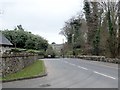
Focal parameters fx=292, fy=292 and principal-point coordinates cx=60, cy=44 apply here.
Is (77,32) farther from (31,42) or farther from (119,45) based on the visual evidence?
(119,45)

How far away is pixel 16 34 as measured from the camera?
8300cm

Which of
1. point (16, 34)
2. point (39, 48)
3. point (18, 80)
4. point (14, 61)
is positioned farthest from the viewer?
point (39, 48)

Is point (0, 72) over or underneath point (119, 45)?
underneath

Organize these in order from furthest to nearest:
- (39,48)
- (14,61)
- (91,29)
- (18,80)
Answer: (39,48)
(91,29)
(14,61)
(18,80)

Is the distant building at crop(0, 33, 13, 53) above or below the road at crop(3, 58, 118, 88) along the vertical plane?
above

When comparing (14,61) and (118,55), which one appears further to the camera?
(118,55)

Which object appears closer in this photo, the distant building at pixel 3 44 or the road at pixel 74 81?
the road at pixel 74 81

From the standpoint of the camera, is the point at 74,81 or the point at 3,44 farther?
the point at 3,44

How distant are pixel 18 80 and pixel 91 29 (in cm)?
5860

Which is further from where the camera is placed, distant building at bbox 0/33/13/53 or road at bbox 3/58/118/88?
distant building at bbox 0/33/13/53

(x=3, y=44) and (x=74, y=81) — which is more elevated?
(x=3, y=44)

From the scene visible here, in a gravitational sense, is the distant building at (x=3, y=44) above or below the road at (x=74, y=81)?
above

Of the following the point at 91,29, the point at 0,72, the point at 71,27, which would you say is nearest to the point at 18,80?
the point at 0,72

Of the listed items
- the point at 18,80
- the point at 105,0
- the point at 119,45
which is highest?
the point at 105,0
